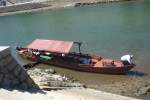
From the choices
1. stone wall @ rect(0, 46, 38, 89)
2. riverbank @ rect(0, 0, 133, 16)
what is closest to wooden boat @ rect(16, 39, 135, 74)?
stone wall @ rect(0, 46, 38, 89)

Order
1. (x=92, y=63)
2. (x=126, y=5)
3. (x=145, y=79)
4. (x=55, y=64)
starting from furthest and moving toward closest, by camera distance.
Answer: (x=126, y=5) < (x=55, y=64) < (x=92, y=63) < (x=145, y=79)

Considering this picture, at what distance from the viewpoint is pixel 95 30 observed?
155ft

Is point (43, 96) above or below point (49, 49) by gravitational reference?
above

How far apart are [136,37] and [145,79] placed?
50.2 ft

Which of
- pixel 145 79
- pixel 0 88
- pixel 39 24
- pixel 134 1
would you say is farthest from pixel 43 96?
pixel 134 1

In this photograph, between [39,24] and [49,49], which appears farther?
[39,24]

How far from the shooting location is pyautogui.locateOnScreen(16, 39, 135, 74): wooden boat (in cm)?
2735

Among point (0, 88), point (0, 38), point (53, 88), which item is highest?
point (0, 88)

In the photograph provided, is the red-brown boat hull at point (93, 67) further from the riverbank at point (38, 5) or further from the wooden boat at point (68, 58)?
the riverbank at point (38, 5)

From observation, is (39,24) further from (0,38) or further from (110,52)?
(110,52)

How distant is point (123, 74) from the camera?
88.9ft

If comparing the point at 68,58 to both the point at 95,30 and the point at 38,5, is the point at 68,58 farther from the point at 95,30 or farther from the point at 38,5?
the point at 38,5

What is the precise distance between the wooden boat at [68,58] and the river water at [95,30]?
16.9 inches

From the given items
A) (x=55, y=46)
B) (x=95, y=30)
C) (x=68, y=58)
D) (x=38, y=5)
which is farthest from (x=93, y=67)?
(x=38, y=5)
